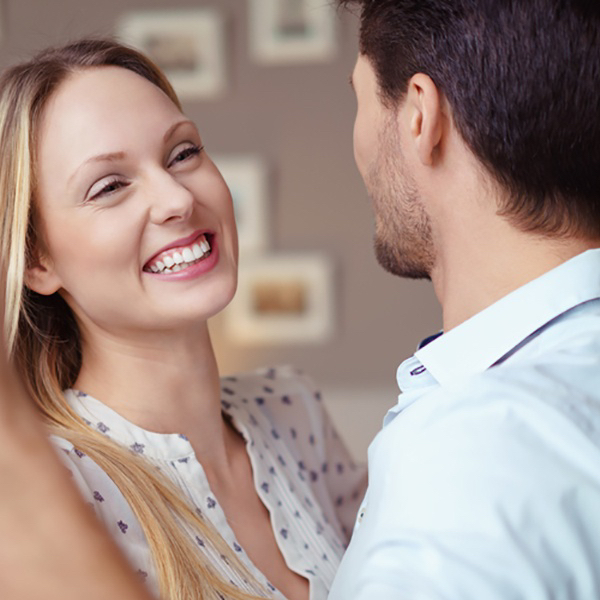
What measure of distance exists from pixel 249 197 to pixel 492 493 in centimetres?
323

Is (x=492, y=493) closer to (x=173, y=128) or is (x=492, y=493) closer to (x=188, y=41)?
(x=173, y=128)

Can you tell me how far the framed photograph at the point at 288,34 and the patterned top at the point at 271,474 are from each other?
7.66 ft

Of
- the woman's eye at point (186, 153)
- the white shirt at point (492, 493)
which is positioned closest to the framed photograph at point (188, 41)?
the woman's eye at point (186, 153)

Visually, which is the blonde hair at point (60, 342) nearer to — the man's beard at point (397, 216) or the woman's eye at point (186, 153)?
the woman's eye at point (186, 153)

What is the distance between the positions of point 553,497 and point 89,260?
89 centimetres

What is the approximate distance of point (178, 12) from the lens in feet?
13.0

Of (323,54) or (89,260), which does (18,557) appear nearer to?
(89,260)

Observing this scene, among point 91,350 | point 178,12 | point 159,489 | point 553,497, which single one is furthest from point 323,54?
point 553,497

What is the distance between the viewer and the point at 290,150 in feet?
13.1

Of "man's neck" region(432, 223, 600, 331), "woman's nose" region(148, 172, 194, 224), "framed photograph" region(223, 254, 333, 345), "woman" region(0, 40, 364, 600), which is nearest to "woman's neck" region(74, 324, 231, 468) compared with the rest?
"woman" region(0, 40, 364, 600)

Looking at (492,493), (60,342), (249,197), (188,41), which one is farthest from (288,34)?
(492,493)

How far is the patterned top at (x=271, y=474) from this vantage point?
1.30 meters

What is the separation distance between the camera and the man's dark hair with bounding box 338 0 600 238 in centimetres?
115

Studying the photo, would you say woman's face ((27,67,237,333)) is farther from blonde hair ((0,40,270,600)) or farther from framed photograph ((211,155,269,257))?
framed photograph ((211,155,269,257))
